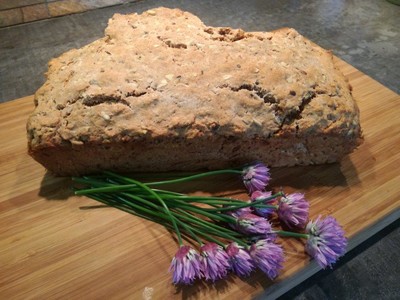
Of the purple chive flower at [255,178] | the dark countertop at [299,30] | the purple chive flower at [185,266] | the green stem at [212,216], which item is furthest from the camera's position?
the dark countertop at [299,30]

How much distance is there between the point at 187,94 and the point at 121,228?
1.64ft

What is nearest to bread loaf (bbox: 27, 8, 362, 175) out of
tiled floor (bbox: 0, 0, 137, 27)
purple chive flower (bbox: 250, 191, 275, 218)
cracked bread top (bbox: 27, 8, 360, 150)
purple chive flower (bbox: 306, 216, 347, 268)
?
cracked bread top (bbox: 27, 8, 360, 150)

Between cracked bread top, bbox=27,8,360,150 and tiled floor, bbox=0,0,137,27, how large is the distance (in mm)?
1446

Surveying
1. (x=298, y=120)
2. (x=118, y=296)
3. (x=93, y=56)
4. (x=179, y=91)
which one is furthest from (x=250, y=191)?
(x=93, y=56)

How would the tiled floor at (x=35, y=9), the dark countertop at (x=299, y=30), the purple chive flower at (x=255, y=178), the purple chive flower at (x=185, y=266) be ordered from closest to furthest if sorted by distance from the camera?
the purple chive flower at (x=185, y=266), the purple chive flower at (x=255, y=178), the dark countertop at (x=299, y=30), the tiled floor at (x=35, y=9)

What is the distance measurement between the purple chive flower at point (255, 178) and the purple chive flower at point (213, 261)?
0.27 m

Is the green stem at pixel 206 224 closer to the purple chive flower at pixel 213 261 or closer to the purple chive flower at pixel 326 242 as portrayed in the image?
the purple chive flower at pixel 213 261

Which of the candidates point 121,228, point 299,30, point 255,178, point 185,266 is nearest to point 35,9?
point 299,30

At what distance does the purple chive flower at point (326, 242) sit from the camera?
99cm

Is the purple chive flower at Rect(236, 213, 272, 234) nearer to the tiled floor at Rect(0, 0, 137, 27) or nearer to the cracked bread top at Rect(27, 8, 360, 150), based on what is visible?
the cracked bread top at Rect(27, 8, 360, 150)

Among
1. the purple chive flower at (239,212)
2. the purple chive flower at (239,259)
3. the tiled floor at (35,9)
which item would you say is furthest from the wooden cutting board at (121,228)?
the tiled floor at (35,9)

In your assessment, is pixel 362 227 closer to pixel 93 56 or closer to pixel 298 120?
pixel 298 120

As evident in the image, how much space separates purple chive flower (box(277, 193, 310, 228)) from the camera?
1.07m

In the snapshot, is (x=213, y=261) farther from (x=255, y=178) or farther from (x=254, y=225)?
(x=255, y=178)
